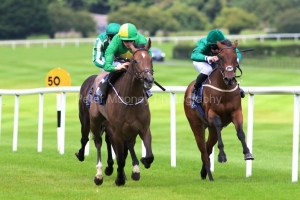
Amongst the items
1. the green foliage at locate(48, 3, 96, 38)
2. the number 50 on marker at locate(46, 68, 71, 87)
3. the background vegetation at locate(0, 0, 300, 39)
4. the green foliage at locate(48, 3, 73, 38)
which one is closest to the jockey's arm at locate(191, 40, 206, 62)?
the number 50 on marker at locate(46, 68, 71, 87)

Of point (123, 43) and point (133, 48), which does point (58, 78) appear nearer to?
point (123, 43)

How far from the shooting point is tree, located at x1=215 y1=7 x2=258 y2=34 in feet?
240

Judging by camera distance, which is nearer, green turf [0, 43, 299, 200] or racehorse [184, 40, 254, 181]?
green turf [0, 43, 299, 200]

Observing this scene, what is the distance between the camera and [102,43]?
1088 centimetres

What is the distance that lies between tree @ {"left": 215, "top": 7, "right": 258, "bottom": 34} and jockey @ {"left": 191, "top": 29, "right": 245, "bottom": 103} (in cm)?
6241

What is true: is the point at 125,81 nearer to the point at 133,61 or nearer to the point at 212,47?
the point at 133,61

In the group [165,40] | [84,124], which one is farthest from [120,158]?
[165,40]

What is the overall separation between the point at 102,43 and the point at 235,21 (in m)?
63.1

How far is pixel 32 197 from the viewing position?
333 inches

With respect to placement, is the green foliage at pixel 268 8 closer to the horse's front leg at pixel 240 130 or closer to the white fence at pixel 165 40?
the white fence at pixel 165 40

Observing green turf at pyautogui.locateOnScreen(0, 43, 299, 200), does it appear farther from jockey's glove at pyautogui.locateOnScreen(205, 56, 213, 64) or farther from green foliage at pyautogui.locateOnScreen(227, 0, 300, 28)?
green foliage at pyautogui.locateOnScreen(227, 0, 300, 28)

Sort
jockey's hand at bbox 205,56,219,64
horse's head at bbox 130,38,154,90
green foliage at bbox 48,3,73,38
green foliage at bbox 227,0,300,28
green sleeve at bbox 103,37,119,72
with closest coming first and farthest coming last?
horse's head at bbox 130,38,154,90
green sleeve at bbox 103,37,119,72
jockey's hand at bbox 205,56,219,64
green foliage at bbox 48,3,73,38
green foliage at bbox 227,0,300,28

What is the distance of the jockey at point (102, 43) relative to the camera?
10.7 m

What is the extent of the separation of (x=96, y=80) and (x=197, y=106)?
1331mm
